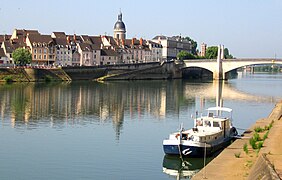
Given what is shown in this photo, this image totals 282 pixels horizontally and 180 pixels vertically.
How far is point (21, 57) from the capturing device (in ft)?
239

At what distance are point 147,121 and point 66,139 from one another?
27.2 feet

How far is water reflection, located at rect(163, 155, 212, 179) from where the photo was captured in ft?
60.1

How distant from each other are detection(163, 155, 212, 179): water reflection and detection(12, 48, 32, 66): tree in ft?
181

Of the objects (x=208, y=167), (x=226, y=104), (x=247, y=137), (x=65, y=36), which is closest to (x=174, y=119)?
(x=247, y=137)

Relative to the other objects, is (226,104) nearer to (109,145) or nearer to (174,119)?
(174,119)

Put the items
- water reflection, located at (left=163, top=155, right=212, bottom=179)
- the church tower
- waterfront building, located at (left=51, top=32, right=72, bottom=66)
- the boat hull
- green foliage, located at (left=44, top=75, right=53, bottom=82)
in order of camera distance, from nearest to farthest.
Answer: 1. water reflection, located at (left=163, top=155, right=212, bottom=179)
2. the boat hull
3. green foliage, located at (left=44, top=75, right=53, bottom=82)
4. waterfront building, located at (left=51, top=32, right=72, bottom=66)
5. the church tower

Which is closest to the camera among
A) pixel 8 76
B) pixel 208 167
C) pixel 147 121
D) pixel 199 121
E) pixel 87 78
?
pixel 208 167

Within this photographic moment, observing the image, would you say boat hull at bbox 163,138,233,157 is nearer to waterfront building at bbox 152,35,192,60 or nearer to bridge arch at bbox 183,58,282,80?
bridge arch at bbox 183,58,282,80

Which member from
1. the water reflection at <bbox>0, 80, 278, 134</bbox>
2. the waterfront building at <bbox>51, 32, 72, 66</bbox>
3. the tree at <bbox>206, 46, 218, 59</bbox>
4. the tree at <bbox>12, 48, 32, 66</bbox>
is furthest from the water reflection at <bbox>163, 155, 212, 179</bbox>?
the tree at <bbox>206, 46, 218, 59</bbox>

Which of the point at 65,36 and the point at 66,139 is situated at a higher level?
the point at 65,36

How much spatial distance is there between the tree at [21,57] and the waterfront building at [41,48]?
664 centimetres

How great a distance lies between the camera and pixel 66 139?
81.7ft

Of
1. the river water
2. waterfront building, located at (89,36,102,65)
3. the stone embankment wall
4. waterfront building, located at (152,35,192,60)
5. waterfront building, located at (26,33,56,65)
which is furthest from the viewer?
waterfront building, located at (152,35,192,60)

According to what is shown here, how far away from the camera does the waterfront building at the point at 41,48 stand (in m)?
81.6
